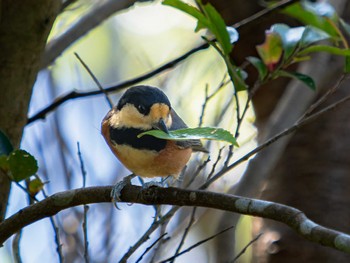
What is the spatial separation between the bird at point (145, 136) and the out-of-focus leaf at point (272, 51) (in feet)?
1.11

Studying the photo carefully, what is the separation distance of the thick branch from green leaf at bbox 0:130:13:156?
0.19m

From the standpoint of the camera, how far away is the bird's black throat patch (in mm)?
2076

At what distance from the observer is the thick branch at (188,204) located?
50.4 inches

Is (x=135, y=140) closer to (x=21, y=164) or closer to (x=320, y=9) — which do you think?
(x=21, y=164)

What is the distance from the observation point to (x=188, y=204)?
153 centimetres

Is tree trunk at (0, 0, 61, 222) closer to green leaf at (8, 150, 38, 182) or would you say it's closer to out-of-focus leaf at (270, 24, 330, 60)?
green leaf at (8, 150, 38, 182)

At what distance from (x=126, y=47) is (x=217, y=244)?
3.06 meters

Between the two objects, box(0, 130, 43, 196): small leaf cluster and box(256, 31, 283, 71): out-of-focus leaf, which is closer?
box(0, 130, 43, 196): small leaf cluster

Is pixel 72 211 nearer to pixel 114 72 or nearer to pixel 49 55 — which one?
pixel 49 55

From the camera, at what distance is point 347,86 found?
9.61ft

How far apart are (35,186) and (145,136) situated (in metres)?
0.38

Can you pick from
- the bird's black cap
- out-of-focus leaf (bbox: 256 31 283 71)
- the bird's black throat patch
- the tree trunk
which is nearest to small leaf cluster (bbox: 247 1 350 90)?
out-of-focus leaf (bbox: 256 31 283 71)

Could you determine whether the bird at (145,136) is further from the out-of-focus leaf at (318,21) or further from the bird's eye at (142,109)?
the out-of-focus leaf at (318,21)

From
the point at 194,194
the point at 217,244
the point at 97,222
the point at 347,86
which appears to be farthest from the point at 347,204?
the point at 194,194
